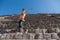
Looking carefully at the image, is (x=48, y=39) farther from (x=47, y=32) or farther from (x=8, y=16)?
(x=8, y=16)

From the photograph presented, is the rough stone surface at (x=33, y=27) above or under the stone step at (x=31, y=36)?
above

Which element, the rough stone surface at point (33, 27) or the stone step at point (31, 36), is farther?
the rough stone surface at point (33, 27)

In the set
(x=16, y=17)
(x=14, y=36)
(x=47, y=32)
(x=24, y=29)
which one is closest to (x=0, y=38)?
(x=14, y=36)

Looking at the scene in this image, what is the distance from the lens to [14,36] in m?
14.0

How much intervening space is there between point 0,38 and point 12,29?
1.93 meters

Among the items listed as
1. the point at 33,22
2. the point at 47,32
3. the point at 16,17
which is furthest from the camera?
the point at 16,17

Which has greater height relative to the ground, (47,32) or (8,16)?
(8,16)

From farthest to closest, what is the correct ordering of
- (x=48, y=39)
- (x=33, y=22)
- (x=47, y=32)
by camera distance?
1. (x=33, y=22)
2. (x=47, y=32)
3. (x=48, y=39)

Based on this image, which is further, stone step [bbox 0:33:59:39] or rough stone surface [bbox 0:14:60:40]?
rough stone surface [bbox 0:14:60:40]

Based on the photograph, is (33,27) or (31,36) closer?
(31,36)

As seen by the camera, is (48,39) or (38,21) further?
(38,21)

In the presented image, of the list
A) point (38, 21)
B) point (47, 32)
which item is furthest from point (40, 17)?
point (47, 32)

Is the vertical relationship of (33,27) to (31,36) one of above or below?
above

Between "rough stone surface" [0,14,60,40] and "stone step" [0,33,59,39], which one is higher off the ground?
"rough stone surface" [0,14,60,40]
